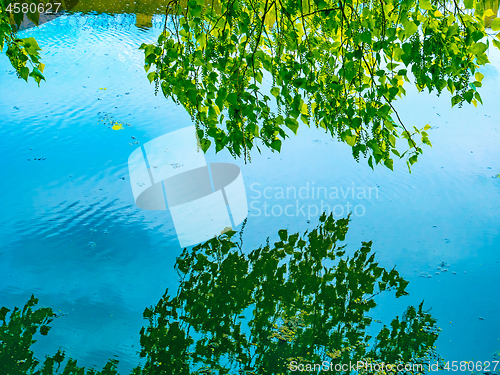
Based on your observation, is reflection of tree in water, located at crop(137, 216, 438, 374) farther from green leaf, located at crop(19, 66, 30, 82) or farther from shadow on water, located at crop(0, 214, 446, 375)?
green leaf, located at crop(19, 66, 30, 82)

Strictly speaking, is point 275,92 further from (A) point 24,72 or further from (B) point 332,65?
(A) point 24,72

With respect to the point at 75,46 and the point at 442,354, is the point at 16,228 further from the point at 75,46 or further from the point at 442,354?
the point at 75,46

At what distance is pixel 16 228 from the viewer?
2.83 metres

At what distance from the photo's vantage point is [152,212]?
302 centimetres

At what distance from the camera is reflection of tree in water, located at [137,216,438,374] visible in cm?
205

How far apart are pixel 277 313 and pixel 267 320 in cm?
8

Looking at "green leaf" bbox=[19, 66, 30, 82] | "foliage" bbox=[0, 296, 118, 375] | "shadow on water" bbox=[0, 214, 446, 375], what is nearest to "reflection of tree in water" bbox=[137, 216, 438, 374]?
"shadow on water" bbox=[0, 214, 446, 375]

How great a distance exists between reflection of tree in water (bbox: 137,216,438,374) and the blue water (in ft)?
0.30

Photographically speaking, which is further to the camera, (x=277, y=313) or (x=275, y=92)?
(x=277, y=313)

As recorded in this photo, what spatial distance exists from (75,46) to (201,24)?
4.45 meters

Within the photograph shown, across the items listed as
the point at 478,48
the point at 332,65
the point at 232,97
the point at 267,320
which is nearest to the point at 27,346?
the point at 267,320

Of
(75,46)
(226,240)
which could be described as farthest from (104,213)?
(75,46)

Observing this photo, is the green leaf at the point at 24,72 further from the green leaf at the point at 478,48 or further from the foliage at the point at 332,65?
the green leaf at the point at 478,48

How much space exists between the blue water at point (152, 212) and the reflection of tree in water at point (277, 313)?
0.09 m
